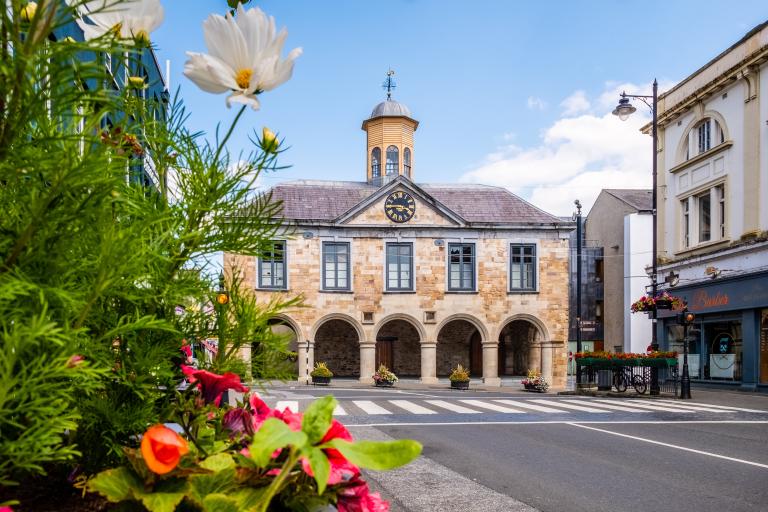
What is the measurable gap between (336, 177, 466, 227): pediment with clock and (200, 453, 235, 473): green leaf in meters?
28.4

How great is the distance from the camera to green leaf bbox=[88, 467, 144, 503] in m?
1.02

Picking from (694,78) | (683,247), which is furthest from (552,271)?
(694,78)

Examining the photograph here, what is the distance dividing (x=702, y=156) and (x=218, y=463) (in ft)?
81.3

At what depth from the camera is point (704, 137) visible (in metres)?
23.3

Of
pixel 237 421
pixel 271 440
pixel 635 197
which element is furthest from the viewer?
pixel 635 197

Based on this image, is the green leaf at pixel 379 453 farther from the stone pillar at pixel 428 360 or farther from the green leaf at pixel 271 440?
the stone pillar at pixel 428 360

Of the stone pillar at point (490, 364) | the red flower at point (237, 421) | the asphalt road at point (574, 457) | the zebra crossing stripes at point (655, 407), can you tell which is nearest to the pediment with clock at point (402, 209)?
the stone pillar at point (490, 364)

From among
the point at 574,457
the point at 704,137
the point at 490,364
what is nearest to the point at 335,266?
the point at 490,364

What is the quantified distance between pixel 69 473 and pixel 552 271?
29.7 meters

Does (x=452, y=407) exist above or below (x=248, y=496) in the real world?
below

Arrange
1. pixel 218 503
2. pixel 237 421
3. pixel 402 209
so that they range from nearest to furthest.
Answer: pixel 218 503
pixel 237 421
pixel 402 209

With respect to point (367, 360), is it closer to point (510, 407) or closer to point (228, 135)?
point (510, 407)

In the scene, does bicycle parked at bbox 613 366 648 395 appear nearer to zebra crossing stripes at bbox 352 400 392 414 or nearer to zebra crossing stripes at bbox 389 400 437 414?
zebra crossing stripes at bbox 389 400 437 414

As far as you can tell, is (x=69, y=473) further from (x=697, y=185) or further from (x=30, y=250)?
(x=697, y=185)
